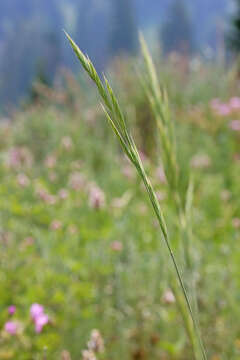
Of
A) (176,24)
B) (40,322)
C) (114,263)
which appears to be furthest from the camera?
(176,24)

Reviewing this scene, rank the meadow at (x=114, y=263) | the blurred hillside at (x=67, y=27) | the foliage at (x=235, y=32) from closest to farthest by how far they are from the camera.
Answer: the meadow at (x=114, y=263) → the foliage at (x=235, y=32) → the blurred hillside at (x=67, y=27)

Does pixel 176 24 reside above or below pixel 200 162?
above

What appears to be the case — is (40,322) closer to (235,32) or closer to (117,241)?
(117,241)

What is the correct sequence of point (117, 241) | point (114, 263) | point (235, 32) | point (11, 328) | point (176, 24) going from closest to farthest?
point (11, 328) < point (114, 263) < point (117, 241) < point (235, 32) < point (176, 24)

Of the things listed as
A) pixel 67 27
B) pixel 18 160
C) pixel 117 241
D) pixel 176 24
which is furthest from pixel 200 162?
pixel 67 27

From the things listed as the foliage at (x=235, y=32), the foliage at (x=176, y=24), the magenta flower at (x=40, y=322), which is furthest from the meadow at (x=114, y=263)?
the foliage at (x=176, y=24)

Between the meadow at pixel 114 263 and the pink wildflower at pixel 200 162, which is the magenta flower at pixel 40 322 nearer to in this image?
the meadow at pixel 114 263

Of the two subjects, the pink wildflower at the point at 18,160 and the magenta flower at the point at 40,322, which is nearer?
the magenta flower at the point at 40,322

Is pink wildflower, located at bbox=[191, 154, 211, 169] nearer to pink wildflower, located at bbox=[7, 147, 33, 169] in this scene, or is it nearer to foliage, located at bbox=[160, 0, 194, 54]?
pink wildflower, located at bbox=[7, 147, 33, 169]

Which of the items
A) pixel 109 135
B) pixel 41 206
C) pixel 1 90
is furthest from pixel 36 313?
pixel 1 90
